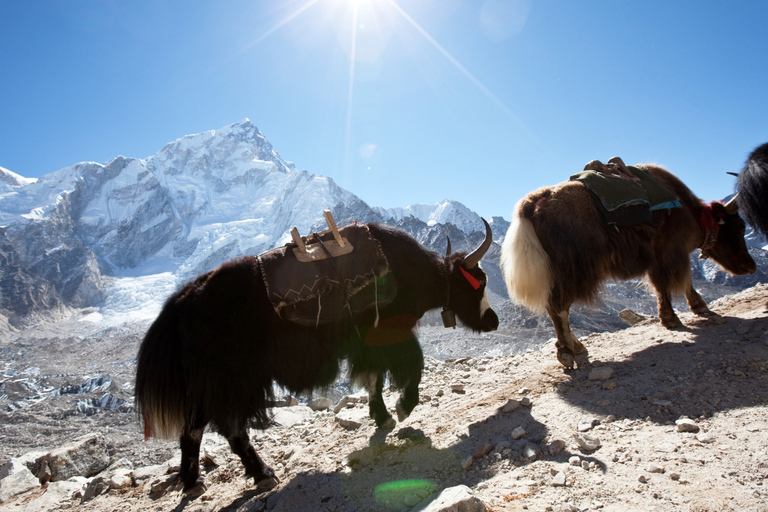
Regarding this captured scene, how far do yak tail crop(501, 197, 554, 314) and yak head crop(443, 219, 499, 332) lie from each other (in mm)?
267

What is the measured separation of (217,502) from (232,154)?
178573 mm

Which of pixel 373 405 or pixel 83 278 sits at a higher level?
pixel 83 278

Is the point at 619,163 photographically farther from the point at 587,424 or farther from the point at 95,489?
the point at 95,489

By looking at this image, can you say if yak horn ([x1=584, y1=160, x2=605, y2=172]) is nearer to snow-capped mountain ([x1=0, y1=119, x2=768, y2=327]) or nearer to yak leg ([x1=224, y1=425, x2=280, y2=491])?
yak leg ([x1=224, y1=425, x2=280, y2=491])

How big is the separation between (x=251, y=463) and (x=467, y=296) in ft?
6.63

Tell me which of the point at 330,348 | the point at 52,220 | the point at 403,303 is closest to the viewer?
the point at 330,348

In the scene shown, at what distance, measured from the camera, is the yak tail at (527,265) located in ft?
10.4

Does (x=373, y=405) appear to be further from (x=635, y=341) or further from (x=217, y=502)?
(x=635, y=341)

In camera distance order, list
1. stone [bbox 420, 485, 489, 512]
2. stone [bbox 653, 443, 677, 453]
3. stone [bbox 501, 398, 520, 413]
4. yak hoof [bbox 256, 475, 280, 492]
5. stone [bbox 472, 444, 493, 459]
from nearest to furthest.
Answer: stone [bbox 420, 485, 489, 512]
stone [bbox 653, 443, 677, 453]
stone [bbox 472, 444, 493, 459]
yak hoof [bbox 256, 475, 280, 492]
stone [bbox 501, 398, 520, 413]

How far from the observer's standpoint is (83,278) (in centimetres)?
10325

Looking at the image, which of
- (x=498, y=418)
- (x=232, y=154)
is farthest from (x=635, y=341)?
(x=232, y=154)

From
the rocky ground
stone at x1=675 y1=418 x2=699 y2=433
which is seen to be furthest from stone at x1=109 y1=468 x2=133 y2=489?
stone at x1=675 y1=418 x2=699 y2=433

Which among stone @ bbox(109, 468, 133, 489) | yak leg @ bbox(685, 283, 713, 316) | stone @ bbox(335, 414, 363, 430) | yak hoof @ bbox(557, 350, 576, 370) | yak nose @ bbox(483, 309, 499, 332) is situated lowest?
stone @ bbox(109, 468, 133, 489)

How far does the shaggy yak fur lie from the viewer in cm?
390
